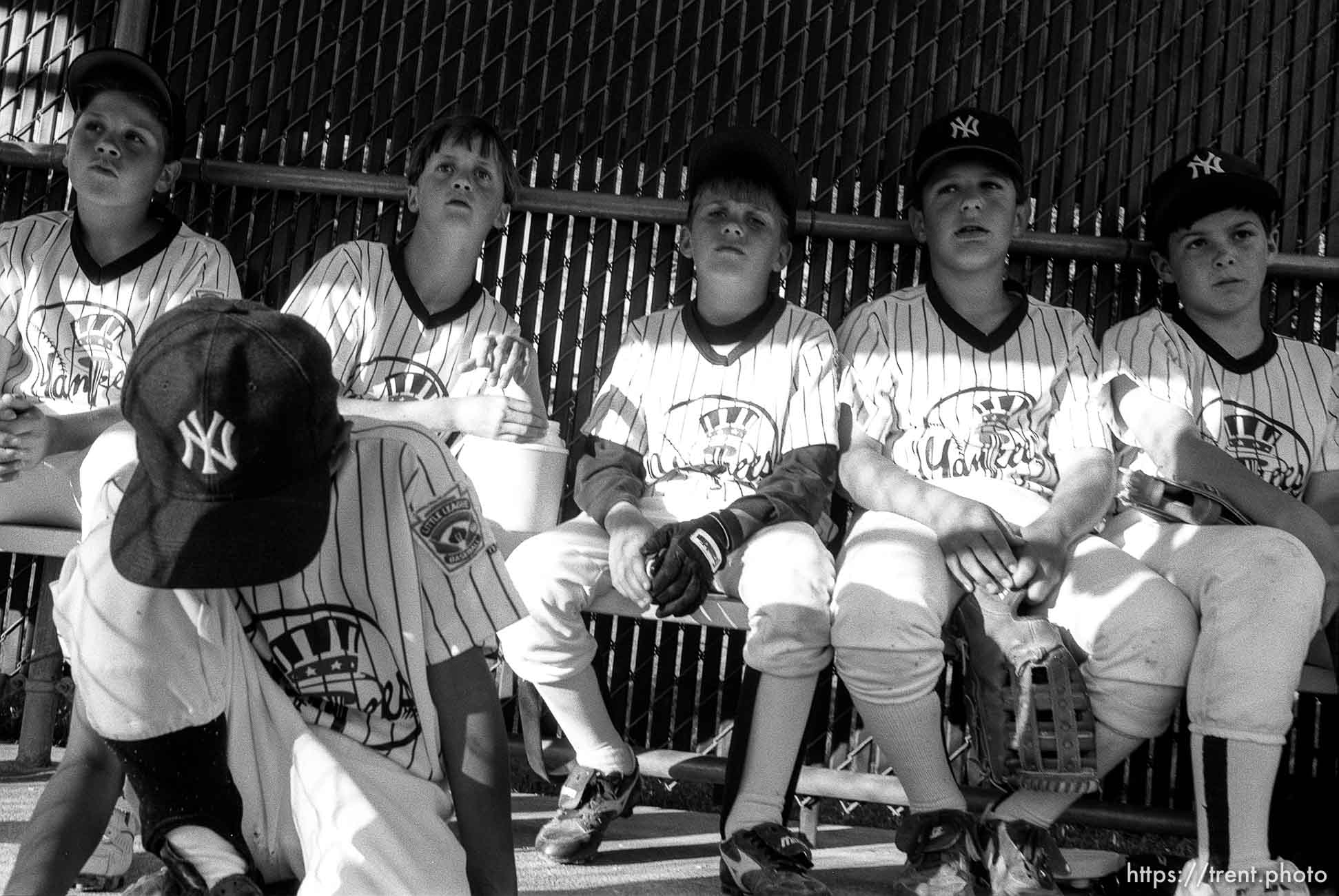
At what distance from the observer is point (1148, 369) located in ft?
9.75

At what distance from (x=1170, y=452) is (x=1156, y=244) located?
0.78 meters

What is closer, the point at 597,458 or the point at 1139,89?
the point at 597,458

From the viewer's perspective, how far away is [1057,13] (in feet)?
12.1

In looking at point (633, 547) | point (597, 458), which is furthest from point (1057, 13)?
point (633, 547)

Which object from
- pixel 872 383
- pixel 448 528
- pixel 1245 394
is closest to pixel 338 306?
pixel 872 383

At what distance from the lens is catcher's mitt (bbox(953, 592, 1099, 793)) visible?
223 cm

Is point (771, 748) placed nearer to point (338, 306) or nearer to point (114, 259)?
point (338, 306)

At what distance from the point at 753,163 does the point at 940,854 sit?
1.71m

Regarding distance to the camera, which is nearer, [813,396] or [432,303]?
[813,396]

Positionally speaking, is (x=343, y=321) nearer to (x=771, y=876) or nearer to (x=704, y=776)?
(x=704, y=776)

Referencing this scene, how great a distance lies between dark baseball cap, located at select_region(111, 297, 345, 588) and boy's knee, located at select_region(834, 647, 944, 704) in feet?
3.86

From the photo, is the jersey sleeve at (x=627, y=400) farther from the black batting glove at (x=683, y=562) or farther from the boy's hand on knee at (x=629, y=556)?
the black batting glove at (x=683, y=562)

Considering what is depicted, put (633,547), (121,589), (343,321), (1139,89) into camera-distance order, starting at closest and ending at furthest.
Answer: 1. (121,589)
2. (633,547)
3. (343,321)
4. (1139,89)

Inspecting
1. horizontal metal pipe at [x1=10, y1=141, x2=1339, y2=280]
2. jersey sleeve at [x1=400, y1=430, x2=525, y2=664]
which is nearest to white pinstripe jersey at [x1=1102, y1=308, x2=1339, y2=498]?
horizontal metal pipe at [x1=10, y1=141, x2=1339, y2=280]
